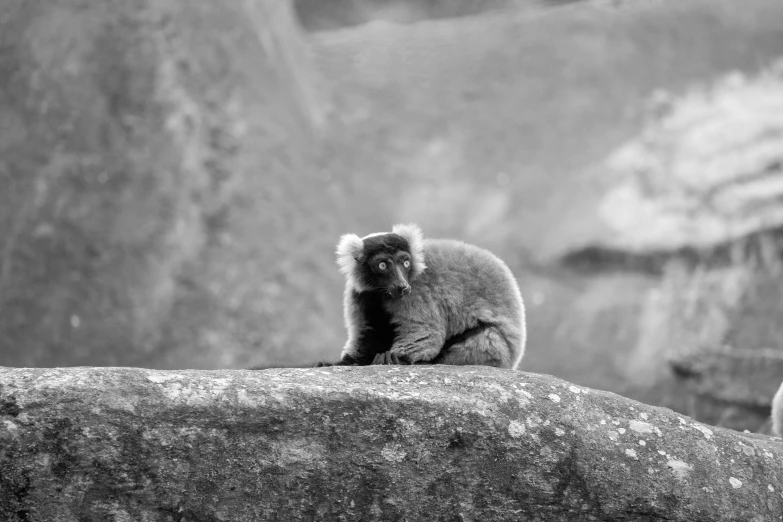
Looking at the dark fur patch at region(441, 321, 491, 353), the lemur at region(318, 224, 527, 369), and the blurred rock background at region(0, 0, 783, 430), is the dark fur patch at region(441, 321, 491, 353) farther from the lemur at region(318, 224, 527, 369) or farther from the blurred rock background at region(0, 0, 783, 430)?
the blurred rock background at region(0, 0, 783, 430)

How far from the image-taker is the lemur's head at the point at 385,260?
6.97 meters

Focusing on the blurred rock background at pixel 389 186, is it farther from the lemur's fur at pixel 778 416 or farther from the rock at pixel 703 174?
the lemur's fur at pixel 778 416

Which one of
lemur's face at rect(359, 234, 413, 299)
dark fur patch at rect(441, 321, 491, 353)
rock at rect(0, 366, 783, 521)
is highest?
lemur's face at rect(359, 234, 413, 299)

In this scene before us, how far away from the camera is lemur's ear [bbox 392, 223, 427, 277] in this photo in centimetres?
712

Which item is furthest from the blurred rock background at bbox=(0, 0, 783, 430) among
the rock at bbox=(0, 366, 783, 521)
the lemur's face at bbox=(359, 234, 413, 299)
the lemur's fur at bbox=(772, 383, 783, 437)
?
the rock at bbox=(0, 366, 783, 521)

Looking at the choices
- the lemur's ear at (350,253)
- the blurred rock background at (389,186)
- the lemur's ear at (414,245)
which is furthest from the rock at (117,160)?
the lemur's ear at (414,245)

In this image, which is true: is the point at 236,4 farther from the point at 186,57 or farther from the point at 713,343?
the point at 713,343

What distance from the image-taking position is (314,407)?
17.5 ft

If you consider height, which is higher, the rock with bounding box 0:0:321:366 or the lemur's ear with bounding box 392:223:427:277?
the rock with bounding box 0:0:321:366

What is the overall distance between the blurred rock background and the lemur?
598 cm

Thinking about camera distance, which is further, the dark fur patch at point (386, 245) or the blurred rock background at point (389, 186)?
the blurred rock background at point (389, 186)

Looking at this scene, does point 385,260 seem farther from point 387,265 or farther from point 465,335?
point 465,335

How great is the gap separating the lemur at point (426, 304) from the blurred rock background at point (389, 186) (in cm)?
598

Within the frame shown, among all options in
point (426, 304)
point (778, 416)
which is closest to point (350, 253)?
point (426, 304)
